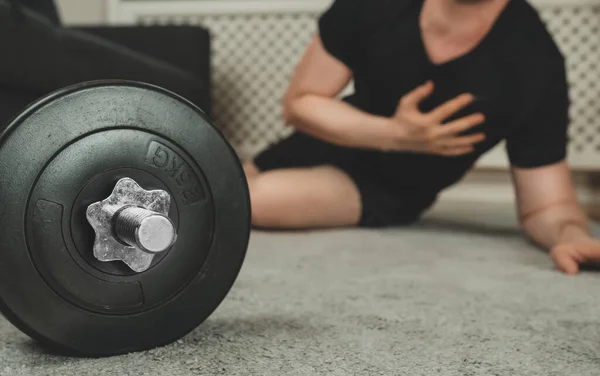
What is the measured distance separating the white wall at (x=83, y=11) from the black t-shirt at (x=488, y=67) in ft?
4.01

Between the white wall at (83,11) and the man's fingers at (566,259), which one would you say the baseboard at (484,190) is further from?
the white wall at (83,11)

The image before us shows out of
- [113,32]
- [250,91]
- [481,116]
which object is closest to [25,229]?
[481,116]

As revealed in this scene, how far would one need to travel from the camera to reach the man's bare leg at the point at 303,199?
110cm

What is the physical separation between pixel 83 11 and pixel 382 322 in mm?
1748

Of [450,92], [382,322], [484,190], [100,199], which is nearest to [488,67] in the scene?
[450,92]

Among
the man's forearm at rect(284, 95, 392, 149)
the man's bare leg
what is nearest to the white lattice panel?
the man's bare leg

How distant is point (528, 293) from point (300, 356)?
34cm

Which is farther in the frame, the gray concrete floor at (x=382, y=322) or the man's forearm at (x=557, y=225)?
the man's forearm at (x=557, y=225)

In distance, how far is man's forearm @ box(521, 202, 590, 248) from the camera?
2.92 ft

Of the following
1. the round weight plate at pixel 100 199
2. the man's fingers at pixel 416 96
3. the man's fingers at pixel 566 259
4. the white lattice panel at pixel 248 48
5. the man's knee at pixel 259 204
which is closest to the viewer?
the round weight plate at pixel 100 199

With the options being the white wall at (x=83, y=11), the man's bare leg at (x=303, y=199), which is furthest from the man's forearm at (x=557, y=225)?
the white wall at (x=83, y=11)

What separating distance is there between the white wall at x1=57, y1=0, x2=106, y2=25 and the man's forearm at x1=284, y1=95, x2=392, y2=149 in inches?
47.9

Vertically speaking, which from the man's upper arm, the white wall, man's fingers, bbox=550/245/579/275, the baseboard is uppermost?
the white wall

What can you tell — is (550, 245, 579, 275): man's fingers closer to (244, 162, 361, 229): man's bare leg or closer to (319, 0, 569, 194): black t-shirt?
(319, 0, 569, 194): black t-shirt
